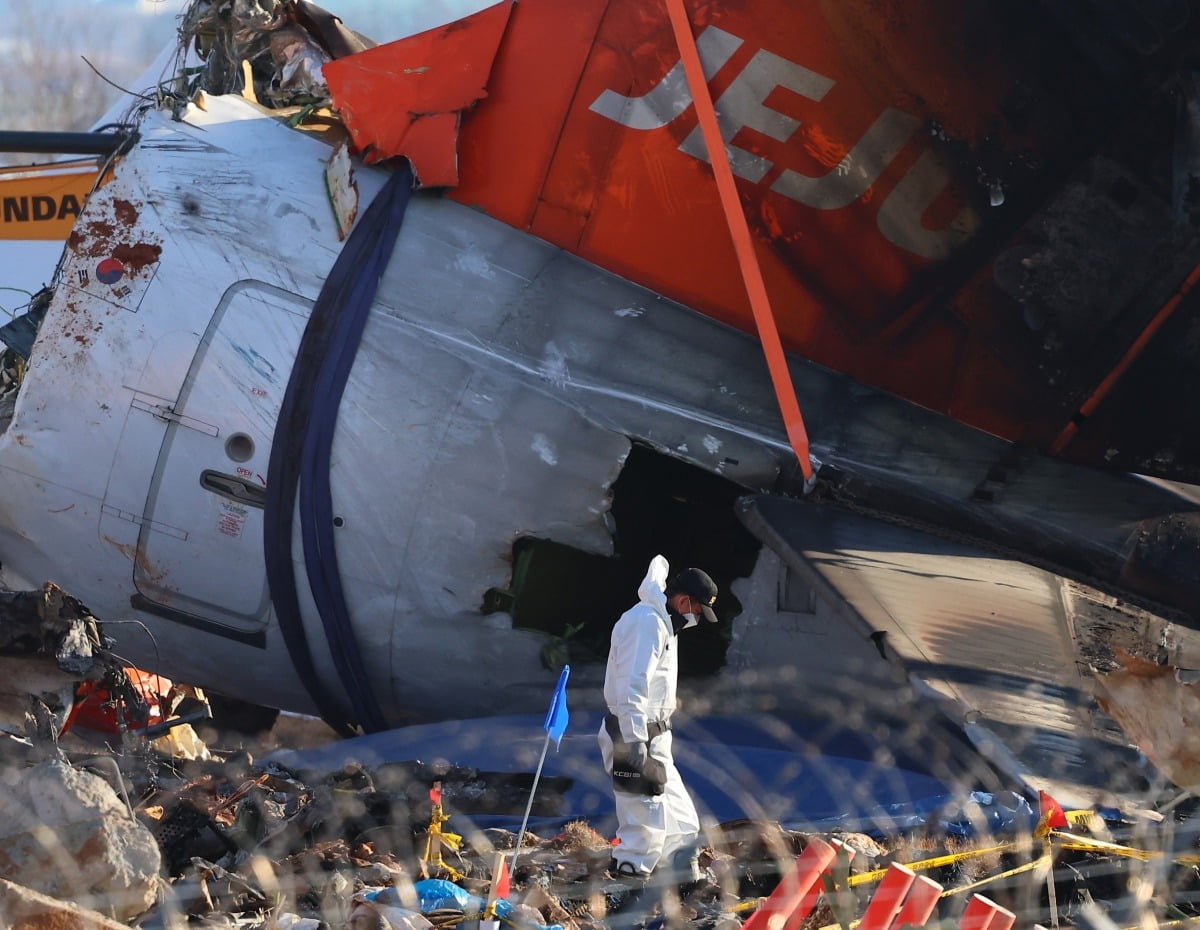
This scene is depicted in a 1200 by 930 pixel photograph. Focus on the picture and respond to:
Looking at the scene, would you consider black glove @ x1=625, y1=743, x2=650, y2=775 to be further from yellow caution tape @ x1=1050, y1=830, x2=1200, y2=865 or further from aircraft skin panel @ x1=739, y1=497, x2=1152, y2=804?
yellow caution tape @ x1=1050, y1=830, x2=1200, y2=865

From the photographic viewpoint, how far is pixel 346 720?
23.8 ft

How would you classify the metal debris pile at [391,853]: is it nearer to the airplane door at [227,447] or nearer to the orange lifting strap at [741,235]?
the airplane door at [227,447]

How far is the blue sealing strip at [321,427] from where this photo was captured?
255 inches

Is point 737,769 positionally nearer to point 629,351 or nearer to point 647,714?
point 647,714

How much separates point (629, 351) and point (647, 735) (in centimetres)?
221

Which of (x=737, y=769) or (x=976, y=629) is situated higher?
(x=976, y=629)

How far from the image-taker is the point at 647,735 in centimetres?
521

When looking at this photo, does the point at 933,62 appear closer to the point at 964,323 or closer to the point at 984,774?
the point at 964,323

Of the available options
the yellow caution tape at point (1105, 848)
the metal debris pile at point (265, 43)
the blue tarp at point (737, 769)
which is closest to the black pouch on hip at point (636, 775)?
the blue tarp at point (737, 769)

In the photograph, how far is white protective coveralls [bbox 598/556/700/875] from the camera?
5.15 m

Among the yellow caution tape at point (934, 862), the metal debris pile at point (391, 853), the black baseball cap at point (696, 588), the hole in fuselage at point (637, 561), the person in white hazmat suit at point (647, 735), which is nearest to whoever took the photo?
the metal debris pile at point (391, 853)

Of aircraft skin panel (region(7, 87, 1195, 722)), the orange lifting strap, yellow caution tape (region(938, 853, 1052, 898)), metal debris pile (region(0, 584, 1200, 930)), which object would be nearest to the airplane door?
aircraft skin panel (region(7, 87, 1195, 722))

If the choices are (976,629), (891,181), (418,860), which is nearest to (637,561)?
(976,629)

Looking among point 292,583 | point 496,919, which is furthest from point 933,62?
point 496,919
